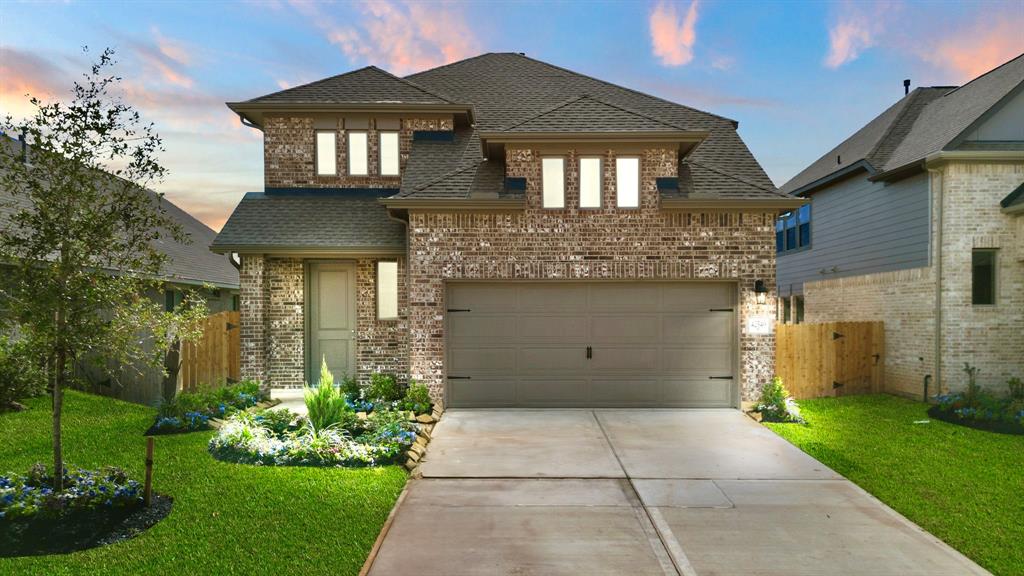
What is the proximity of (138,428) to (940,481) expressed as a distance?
1110cm

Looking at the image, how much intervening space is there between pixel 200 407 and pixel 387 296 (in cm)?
422

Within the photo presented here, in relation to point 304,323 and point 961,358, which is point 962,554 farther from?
point 304,323

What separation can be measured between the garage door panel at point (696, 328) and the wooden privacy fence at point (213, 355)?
871 cm

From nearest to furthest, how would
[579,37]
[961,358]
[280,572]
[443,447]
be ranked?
[280,572] → [443,447] → [961,358] → [579,37]

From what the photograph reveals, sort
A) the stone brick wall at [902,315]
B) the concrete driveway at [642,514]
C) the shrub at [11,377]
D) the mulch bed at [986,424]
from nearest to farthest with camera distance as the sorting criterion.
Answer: the concrete driveway at [642,514]
the shrub at [11,377]
the mulch bed at [986,424]
the stone brick wall at [902,315]

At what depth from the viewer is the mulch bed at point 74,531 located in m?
5.07

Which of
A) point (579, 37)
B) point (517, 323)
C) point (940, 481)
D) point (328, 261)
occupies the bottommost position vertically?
point (940, 481)

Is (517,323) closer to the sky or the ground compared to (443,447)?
closer to the sky

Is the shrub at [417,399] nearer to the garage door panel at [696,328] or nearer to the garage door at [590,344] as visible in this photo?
the garage door at [590,344]

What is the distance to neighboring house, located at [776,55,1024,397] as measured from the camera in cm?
1230

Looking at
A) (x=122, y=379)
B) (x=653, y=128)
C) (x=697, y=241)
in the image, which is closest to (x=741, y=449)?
(x=697, y=241)

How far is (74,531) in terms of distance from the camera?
534cm

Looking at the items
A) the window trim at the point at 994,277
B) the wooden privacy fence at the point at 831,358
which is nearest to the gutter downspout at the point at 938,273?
the window trim at the point at 994,277

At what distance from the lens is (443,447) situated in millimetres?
8609
